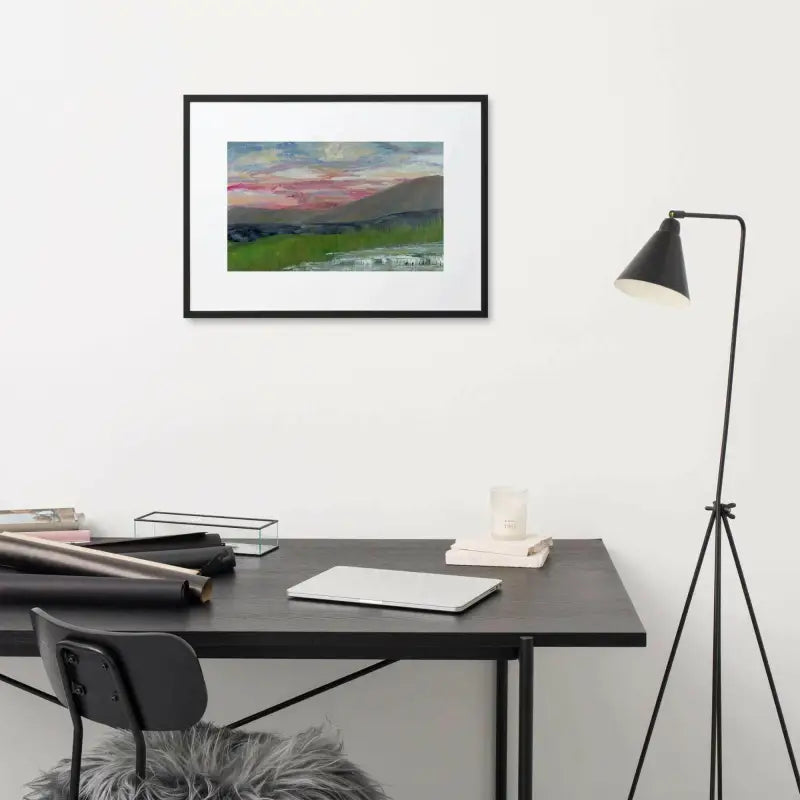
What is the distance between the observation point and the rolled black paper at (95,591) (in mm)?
1598

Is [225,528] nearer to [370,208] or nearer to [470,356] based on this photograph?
[470,356]

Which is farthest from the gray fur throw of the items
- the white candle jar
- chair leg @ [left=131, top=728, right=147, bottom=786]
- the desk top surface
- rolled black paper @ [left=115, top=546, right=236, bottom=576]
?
the white candle jar

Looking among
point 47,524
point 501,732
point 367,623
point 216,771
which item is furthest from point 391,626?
point 47,524

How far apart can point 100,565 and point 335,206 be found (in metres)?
0.99

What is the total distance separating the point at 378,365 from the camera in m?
2.25

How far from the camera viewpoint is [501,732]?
2.21 meters

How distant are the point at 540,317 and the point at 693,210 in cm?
43

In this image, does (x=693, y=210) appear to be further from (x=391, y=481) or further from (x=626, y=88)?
(x=391, y=481)

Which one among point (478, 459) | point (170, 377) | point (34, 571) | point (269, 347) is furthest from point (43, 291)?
point (478, 459)

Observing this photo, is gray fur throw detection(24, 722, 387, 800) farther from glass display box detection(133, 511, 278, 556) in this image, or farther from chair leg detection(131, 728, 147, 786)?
glass display box detection(133, 511, 278, 556)

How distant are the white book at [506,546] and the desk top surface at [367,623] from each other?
0.13 meters

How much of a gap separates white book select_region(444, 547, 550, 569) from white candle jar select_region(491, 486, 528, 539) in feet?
0.25

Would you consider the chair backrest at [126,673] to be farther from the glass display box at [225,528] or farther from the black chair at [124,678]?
the glass display box at [225,528]

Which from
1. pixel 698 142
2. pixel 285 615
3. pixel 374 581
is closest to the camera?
pixel 285 615
